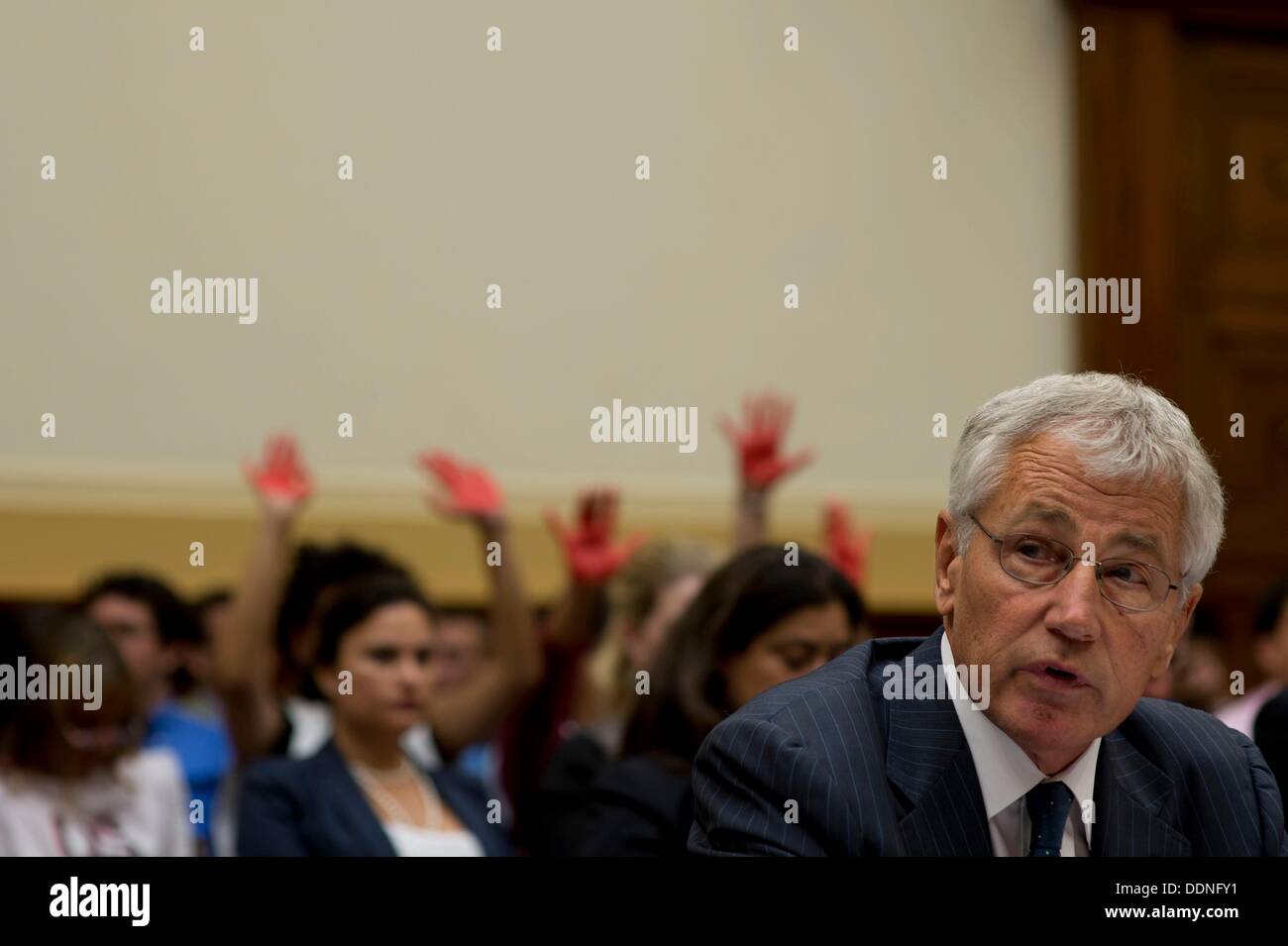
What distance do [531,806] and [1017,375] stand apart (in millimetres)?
2226

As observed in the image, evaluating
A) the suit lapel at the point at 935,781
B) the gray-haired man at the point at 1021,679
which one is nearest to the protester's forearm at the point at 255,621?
the gray-haired man at the point at 1021,679

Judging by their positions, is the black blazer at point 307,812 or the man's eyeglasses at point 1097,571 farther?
the black blazer at point 307,812

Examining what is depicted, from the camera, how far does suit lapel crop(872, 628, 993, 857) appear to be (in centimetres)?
156

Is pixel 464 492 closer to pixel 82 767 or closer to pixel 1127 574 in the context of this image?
pixel 82 767

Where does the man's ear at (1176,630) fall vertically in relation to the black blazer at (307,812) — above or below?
above

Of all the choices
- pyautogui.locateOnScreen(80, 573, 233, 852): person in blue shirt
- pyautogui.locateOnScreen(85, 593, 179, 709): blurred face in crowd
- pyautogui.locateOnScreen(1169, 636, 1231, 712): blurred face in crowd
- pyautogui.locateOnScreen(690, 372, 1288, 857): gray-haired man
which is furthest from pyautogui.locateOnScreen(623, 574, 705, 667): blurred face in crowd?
pyautogui.locateOnScreen(690, 372, 1288, 857): gray-haired man

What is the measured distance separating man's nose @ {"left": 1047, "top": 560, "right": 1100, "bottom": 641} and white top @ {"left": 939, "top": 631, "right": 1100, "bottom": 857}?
119 mm

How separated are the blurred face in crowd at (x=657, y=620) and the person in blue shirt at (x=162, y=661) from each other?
1.12 metres

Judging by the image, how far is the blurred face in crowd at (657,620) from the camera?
11.1 feet

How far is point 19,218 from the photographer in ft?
14.6

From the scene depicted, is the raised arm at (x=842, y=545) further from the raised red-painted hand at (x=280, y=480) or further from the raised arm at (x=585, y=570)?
the raised red-painted hand at (x=280, y=480)

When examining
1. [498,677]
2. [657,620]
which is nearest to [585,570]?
[498,677]

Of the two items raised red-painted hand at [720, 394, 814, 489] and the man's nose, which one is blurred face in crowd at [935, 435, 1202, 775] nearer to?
the man's nose
